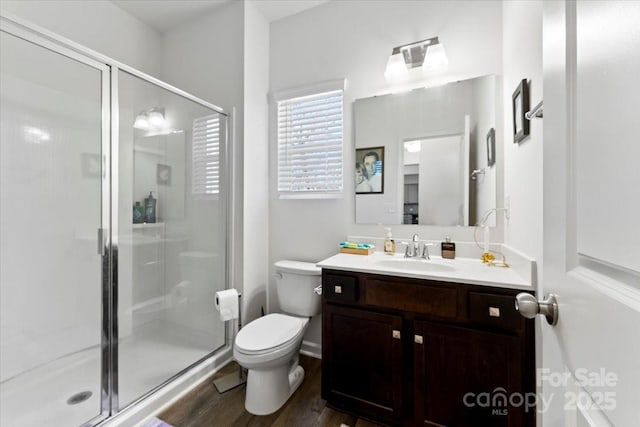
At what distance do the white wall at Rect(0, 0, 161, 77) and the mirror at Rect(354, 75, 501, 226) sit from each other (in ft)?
6.61

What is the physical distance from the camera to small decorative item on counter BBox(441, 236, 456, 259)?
1.70 metres

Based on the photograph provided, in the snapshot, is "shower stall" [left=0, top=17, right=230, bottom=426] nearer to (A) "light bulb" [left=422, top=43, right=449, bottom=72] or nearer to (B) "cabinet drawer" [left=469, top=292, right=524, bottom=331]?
(A) "light bulb" [left=422, top=43, right=449, bottom=72]

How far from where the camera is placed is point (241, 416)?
1519 mm

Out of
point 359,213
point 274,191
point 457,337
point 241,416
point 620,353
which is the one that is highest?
point 274,191

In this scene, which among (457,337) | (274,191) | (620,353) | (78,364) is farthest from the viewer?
(274,191)

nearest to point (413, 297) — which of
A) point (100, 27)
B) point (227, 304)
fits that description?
point (227, 304)

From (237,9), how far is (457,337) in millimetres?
2707

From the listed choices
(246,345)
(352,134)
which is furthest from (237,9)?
(246,345)

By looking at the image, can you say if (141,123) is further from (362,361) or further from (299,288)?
(362,361)

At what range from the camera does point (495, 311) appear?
1.17 metres

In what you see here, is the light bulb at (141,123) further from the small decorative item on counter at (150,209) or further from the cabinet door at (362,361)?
the cabinet door at (362,361)

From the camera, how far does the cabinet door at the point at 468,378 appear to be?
114 cm

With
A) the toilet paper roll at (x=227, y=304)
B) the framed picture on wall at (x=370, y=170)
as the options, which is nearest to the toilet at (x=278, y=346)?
the toilet paper roll at (x=227, y=304)

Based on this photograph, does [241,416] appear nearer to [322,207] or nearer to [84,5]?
[322,207]
